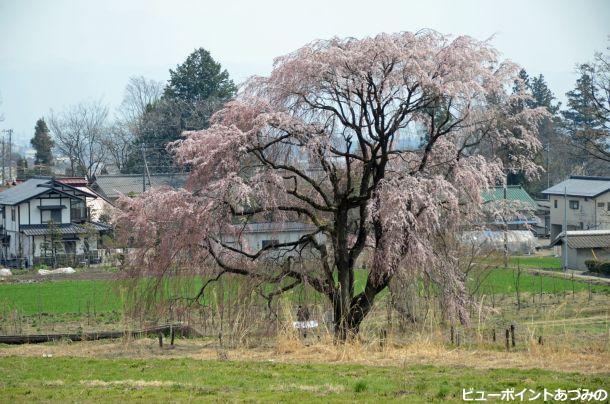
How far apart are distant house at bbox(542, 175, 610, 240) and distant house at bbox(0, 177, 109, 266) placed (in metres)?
28.6

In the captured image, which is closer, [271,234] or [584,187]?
[271,234]

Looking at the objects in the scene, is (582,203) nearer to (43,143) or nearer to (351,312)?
(351,312)

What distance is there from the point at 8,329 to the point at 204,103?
2929cm

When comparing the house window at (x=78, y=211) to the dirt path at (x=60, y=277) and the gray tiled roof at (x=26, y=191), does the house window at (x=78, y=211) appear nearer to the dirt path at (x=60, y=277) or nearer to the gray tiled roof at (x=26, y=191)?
the gray tiled roof at (x=26, y=191)

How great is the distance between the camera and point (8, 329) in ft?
64.4

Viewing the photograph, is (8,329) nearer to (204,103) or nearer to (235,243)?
(235,243)

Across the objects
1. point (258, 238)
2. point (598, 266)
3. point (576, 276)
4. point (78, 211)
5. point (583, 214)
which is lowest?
point (576, 276)

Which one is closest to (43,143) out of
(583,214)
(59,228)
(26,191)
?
(26,191)

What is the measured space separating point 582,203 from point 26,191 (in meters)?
34.5

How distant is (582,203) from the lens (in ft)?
154

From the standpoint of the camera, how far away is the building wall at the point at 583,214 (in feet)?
151

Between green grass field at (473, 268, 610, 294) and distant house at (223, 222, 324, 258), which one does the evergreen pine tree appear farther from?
distant house at (223, 222, 324, 258)

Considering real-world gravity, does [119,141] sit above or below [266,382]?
above

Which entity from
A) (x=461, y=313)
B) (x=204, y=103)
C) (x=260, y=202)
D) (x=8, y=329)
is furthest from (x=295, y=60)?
(x=204, y=103)
